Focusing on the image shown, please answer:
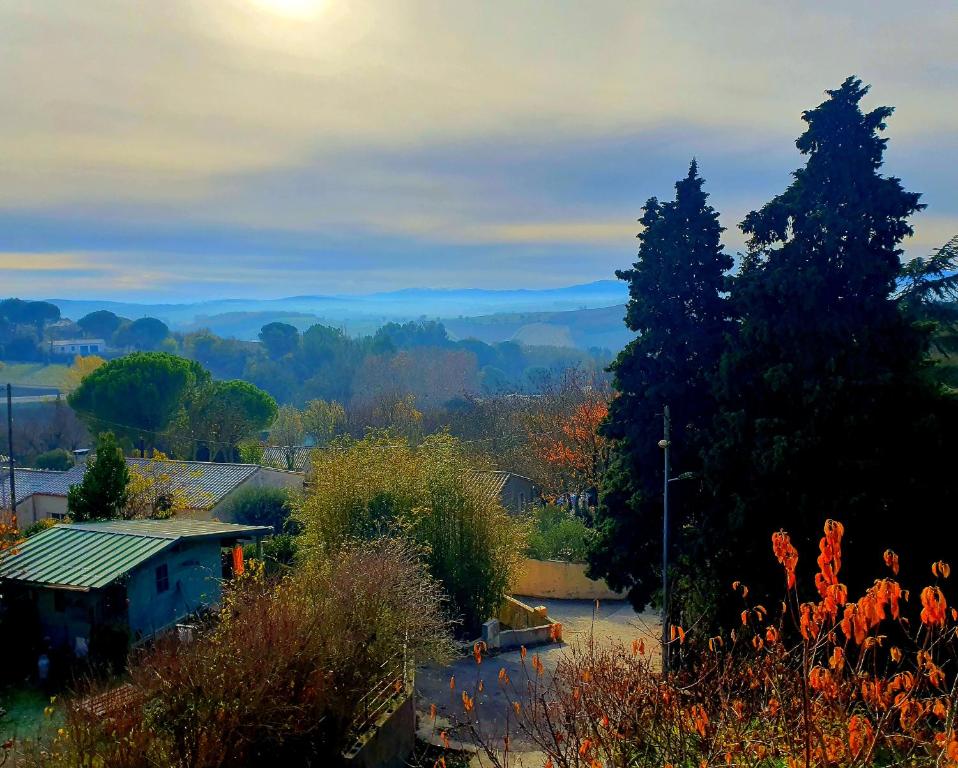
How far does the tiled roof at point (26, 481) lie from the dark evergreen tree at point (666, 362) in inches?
959

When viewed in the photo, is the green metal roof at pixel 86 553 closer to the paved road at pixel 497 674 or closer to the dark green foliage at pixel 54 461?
the paved road at pixel 497 674

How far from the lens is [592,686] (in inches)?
295

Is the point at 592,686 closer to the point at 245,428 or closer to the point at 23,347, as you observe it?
the point at 245,428

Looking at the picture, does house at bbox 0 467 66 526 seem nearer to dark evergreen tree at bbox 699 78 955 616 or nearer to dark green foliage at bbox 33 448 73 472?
dark green foliage at bbox 33 448 73 472

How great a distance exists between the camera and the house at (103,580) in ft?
49.3

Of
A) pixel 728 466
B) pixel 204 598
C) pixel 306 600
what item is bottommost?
pixel 204 598

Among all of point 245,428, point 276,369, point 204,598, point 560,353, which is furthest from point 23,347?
point 204,598

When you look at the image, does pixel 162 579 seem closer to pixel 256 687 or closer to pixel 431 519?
pixel 431 519

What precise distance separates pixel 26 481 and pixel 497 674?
2541cm

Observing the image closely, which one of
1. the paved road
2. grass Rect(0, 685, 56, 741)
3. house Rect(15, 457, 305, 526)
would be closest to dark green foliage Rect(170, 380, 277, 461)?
house Rect(15, 457, 305, 526)

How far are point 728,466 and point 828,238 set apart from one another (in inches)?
170

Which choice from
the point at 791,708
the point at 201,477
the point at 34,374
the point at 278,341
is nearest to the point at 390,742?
the point at 791,708

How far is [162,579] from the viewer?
53.1 feet

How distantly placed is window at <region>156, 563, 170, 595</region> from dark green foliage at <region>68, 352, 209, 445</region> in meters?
25.6
